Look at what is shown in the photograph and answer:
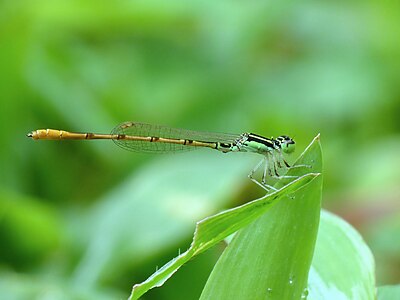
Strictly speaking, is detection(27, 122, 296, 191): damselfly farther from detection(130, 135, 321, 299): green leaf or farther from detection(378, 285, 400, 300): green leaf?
detection(130, 135, 321, 299): green leaf

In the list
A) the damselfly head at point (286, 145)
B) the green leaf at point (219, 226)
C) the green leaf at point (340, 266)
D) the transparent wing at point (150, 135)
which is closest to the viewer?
the green leaf at point (219, 226)

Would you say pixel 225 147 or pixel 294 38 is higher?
pixel 294 38

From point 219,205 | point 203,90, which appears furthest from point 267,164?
point 203,90

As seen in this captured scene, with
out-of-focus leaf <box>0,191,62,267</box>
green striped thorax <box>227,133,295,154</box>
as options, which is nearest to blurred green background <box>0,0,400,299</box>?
out-of-focus leaf <box>0,191,62,267</box>

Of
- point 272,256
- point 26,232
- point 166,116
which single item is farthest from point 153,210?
point 272,256

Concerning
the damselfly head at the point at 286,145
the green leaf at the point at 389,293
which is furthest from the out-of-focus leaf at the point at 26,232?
the green leaf at the point at 389,293

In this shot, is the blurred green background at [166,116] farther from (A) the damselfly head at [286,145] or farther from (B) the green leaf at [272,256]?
(B) the green leaf at [272,256]

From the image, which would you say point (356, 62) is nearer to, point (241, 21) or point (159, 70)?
point (241, 21)

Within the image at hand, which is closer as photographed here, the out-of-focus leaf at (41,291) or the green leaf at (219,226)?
the green leaf at (219,226)
